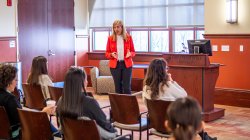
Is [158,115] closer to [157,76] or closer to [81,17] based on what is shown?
[157,76]

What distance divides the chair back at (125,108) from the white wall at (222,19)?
413 cm

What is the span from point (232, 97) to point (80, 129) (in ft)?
17.3

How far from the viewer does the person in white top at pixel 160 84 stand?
4.33 m

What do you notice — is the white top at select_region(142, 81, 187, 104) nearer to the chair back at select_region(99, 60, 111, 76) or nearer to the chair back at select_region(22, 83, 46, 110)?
the chair back at select_region(22, 83, 46, 110)

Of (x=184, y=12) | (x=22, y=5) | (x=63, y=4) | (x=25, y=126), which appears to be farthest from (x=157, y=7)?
(x=25, y=126)

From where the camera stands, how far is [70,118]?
3293 millimetres

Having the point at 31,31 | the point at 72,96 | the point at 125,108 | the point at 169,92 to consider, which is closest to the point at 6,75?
the point at 72,96

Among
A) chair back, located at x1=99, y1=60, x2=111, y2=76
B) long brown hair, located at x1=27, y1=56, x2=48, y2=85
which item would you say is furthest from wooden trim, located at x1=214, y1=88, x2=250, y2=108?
long brown hair, located at x1=27, y1=56, x2=48, y2=85

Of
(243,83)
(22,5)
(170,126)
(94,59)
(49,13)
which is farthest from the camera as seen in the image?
(94,59)

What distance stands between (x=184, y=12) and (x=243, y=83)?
2.13 metres

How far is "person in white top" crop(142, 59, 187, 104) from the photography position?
4332 millimetres

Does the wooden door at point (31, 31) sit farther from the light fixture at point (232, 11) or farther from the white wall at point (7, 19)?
the light fixture at point (232, 11)

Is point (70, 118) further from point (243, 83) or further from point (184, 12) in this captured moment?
point (184, 12)

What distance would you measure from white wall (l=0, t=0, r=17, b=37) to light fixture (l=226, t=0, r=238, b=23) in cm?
439
